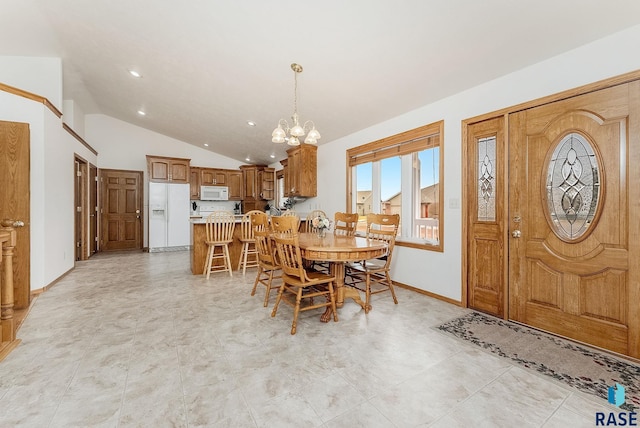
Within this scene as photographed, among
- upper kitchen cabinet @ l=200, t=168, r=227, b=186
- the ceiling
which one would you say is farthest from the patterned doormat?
upper kitchen cabinet @ l=200, t=168, r=227, b=186

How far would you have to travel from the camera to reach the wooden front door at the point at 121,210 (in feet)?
21.8

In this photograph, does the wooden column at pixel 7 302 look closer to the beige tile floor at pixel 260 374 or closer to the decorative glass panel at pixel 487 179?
the beige tile floor at pixel 260 374

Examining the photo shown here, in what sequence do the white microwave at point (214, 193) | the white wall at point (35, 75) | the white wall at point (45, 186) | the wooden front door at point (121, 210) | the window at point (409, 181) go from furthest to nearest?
the white microwave at point (214, 193) < the wooden front door at point (121, 210) < the white wall at point (35, 75) < the window at point (409, 181) < the white wall at point (45, 186)

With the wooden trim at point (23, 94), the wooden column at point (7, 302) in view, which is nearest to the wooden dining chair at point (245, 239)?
the wooden column at point (7, 302)

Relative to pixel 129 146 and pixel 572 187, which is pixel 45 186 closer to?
pixel 129 146

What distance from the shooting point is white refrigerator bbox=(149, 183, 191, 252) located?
6.55 m

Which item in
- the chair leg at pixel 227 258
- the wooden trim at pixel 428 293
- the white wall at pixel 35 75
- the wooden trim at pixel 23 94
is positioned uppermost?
the white wall at pixel 35 75

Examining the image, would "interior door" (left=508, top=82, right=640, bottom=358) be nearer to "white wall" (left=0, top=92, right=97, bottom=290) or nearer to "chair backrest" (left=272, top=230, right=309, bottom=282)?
"chair backrest" (left=272, top=230, right=309, bottom=282)

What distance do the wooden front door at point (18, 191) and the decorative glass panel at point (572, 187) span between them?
527 centimetres

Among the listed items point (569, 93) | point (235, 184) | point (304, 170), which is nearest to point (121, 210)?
point (235, 184)

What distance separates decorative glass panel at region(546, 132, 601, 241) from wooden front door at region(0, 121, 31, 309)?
527 centimetres

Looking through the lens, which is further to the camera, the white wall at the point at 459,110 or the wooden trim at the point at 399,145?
the wooden trim at the point at 399,145

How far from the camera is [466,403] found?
1.52 m

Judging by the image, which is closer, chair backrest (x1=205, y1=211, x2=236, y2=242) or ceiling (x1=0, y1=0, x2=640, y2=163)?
ceiling (x1=0, y1=0, x2=640, y2=163)
